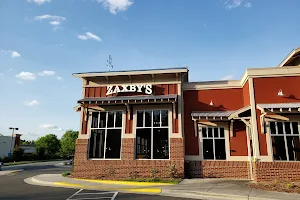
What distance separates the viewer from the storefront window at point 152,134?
49.9ft

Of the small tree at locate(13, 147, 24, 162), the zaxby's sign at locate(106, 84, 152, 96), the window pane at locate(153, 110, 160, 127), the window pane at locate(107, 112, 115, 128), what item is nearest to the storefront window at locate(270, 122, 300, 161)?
the window pane at locate(153, 110, 160, 127)

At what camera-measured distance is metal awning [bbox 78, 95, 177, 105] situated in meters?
15.0

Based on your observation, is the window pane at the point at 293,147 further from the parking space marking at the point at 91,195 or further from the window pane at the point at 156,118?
the parking space marking at the point at 91,195

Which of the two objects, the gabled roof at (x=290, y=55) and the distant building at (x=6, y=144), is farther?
the distant building at (x=6, y=144)

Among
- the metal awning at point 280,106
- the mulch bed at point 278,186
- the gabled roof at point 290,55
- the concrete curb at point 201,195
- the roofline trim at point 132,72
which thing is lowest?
the concrete curb at point 201,195

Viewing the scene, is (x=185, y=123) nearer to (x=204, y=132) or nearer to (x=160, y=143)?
(x=204, y=132)

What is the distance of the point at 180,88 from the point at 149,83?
2.19 m

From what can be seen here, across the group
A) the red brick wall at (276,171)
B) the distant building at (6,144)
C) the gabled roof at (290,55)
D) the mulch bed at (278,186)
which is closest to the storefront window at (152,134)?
the red brick wall at (276,171)

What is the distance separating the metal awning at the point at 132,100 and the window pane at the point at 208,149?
11.6 feet

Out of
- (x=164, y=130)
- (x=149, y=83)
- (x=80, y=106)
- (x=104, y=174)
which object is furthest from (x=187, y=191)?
(x=80, y=106)

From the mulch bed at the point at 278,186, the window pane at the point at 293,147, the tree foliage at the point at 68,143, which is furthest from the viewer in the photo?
the tree foliage at the point at 68,143

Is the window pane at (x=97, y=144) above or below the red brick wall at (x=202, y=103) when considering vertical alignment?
below

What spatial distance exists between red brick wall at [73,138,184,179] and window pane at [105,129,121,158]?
1.46ft

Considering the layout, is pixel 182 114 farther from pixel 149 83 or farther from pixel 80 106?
Result: pixel 80 106
